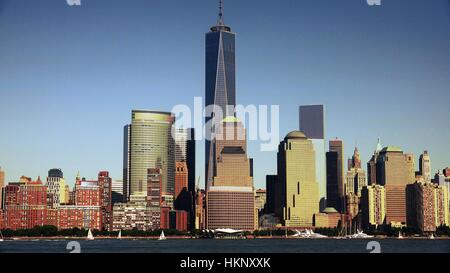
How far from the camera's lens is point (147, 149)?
10188 cm

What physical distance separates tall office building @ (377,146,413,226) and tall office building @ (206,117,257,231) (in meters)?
15.9

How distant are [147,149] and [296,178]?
23482mm

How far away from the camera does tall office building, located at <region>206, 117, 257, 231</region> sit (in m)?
83.8

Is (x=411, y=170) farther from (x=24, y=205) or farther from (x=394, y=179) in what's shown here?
(x=24, y=205)

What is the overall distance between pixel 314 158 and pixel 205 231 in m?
19.2

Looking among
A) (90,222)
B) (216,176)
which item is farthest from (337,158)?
(90,222)

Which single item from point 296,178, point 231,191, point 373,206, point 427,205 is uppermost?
point 296,178

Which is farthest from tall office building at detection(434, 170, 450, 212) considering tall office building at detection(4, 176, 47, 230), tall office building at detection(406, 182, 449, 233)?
tall office building at detection(4, 176, 47, 230)

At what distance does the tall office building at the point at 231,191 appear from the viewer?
8381 cm

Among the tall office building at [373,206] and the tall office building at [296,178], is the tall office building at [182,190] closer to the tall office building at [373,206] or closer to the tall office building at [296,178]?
the tall office building at [296,178]

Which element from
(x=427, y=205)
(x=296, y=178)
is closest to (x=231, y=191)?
(x=296, y=178)

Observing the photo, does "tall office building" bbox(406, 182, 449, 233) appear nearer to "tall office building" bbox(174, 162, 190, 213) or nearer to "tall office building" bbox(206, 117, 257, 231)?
"tall office building" bbox(206, 117, 257, 231)

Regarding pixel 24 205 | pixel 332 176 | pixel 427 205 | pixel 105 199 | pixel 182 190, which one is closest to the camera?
pixel 24 205
